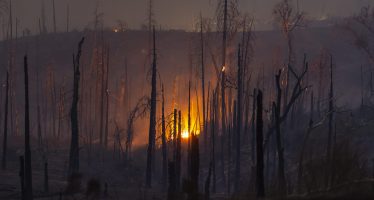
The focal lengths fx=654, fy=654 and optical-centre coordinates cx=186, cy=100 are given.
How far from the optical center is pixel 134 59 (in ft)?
392

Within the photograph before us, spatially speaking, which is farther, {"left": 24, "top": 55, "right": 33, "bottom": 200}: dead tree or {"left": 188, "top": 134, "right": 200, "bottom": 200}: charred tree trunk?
{"left": 24, "top": 55, "right": 33, "bottom": 200}: dead tree

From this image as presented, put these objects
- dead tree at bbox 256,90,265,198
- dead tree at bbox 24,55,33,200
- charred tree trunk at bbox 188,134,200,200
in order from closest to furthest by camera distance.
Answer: dead tree at bbox 256,90,265,198, charred tree trunk at bbox 188,134,200,200, dead tree at bbox 24,55,33,200

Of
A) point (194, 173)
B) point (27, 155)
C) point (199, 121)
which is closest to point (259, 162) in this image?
point (194, 173)

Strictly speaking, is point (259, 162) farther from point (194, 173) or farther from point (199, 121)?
point (199, 121)

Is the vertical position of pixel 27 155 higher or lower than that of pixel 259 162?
lower

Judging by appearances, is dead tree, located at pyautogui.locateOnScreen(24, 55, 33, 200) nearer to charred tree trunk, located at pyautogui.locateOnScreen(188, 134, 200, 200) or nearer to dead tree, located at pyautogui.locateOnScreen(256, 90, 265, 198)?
charred tree trunk, located at pyautogui.locateOnScreen(188, 134, 200, 200)

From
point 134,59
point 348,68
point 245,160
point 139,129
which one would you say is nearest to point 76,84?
point 245,160

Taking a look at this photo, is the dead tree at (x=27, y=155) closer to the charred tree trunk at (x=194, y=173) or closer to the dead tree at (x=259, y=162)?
the charred tree trunk at (x=194, y=173)

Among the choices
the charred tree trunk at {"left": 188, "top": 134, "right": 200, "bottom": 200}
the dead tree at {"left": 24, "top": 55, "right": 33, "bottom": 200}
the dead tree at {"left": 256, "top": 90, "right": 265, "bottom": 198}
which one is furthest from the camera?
the dead tree at {"left": 24, "top": 55, "right": 33, "bottom": 200}

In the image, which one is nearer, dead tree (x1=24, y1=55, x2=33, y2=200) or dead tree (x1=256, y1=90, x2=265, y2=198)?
dead tree (x1=256, y1=90, x2=265, y2=198)

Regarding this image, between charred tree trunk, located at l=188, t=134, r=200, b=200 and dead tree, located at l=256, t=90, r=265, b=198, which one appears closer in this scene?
dead tree, located at l=256, t=90, r=265, b=198

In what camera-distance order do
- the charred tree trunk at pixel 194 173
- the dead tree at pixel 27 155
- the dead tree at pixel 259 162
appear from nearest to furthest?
the dead tree at pixel 259 162
the charred tree trunk at pixel 194 173
the dead tree at pixel 27 155

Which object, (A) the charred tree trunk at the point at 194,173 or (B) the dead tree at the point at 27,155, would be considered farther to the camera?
(B) the dead tree at the point at 27,155

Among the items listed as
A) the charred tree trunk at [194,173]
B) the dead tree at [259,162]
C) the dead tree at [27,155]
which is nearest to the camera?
the dead tree at [259,162]
